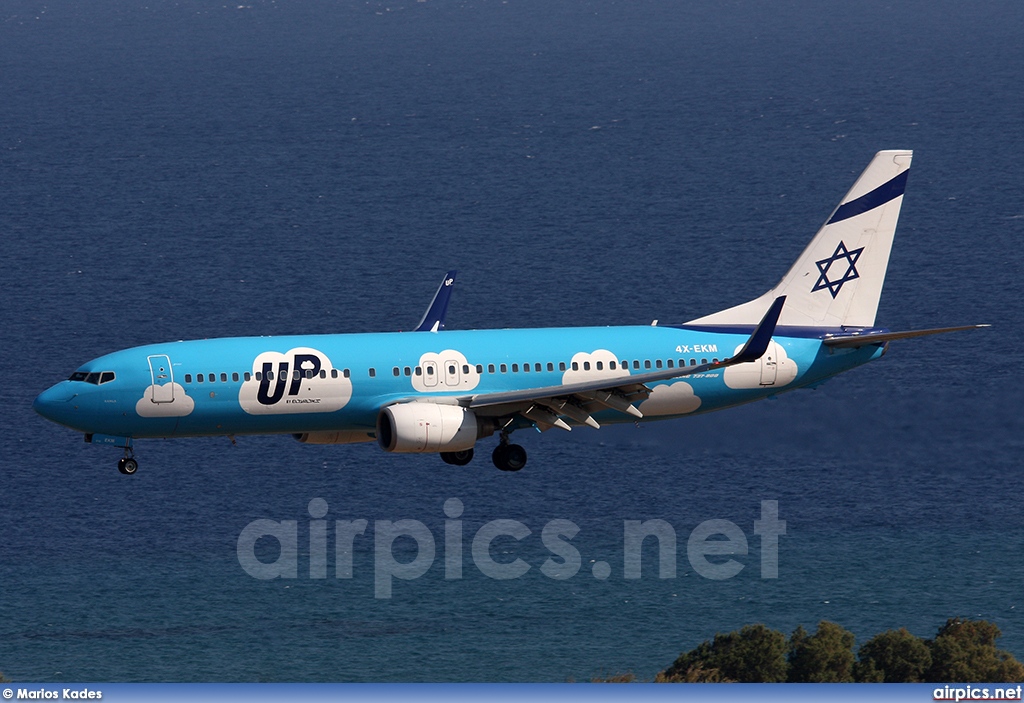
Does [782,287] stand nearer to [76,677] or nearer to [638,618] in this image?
[638,618]

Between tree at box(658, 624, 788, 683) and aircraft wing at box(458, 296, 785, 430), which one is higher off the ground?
aircraft wing at box(458, 296, 785, 430)

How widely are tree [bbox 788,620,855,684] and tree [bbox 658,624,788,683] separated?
2135 millimetres

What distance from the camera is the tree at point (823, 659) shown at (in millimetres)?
147500

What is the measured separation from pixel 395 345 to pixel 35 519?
405 feet

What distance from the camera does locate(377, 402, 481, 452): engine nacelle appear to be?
81.1m

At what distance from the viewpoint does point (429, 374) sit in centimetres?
8350

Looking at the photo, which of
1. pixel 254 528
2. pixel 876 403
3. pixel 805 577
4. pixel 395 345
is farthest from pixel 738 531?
pixel 395 345

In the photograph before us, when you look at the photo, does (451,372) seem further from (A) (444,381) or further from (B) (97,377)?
(B) (97,377)

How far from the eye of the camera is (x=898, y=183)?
94312 millimetres

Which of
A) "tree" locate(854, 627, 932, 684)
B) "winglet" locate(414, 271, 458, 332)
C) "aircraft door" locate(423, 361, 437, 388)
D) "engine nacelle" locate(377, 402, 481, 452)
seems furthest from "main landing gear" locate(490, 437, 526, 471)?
"tree" locate(854, 627, 932, 684)

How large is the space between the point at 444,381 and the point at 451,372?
0.55m

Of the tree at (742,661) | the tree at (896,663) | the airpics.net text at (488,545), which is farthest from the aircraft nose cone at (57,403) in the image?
the airpics.net text at (488,545)

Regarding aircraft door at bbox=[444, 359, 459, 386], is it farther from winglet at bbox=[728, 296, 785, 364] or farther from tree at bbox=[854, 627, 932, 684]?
tree at bbox=[854, 627, 932, 684]

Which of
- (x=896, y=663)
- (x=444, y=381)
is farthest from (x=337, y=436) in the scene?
(x=896, y=663)
